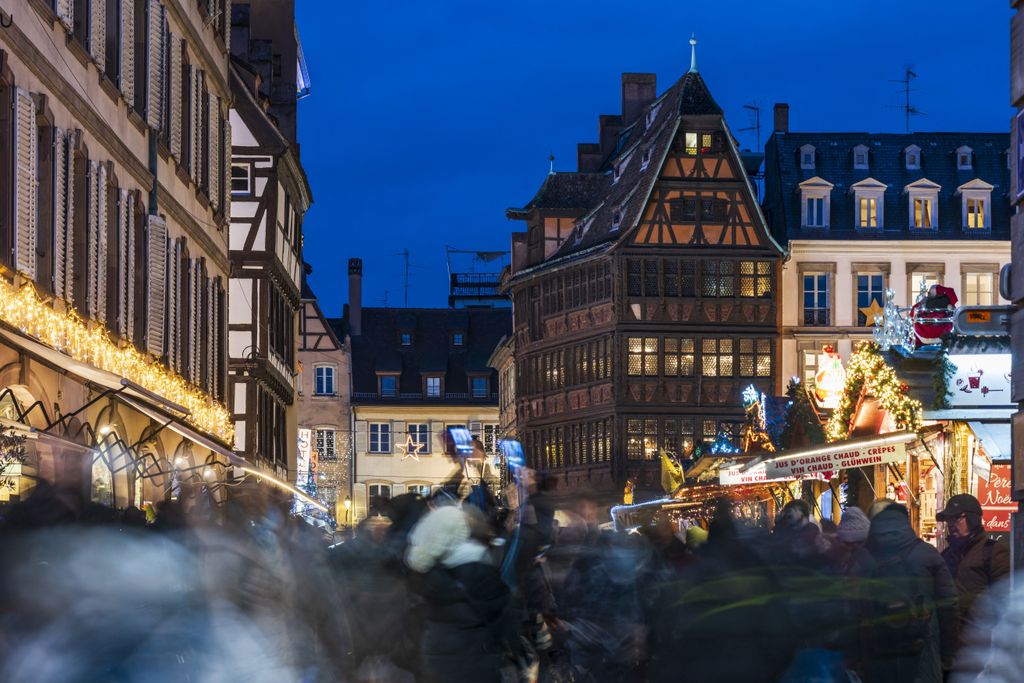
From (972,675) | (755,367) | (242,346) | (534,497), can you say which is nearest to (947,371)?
(534,497)

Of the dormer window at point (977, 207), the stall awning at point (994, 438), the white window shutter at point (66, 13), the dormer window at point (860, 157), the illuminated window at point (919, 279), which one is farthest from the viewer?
the dormer window at point (860, 157)

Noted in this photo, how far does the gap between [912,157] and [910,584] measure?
159 ft

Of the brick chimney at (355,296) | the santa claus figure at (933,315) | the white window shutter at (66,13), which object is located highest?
the brick chimney at (355,296)

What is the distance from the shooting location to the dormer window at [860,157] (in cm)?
5806

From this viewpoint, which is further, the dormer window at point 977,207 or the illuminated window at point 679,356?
the dormer window at point 977,207

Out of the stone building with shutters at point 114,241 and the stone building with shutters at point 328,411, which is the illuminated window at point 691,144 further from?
the stone building with shutters at point 328,411

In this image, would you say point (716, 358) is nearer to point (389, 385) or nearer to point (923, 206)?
point (923, 206)

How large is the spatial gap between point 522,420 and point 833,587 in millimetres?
52244

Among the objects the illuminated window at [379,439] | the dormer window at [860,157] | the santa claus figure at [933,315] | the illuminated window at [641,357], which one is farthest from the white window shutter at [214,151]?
the illuminated window at [379,439]

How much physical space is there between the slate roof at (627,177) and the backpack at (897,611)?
43.9 metres

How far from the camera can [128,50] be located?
957 inches

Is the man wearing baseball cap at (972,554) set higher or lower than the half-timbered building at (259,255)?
lower

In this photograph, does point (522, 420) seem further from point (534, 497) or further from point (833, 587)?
point (833, 587)

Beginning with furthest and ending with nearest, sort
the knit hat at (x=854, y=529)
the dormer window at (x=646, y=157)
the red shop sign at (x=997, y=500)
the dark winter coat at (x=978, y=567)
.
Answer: the dormer window at (x=646, y=157) → the red shop sign at (x=997, y=500) → the dark winter coat at (x=978, y=567) → the knit hat at (x=854, y=529)
